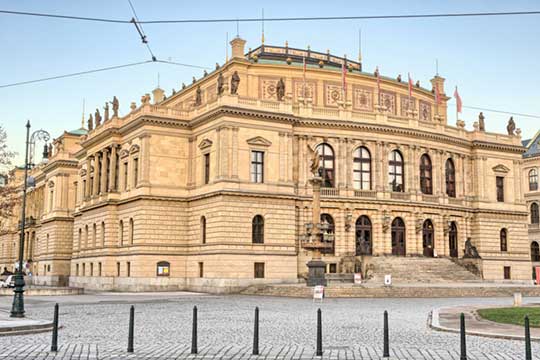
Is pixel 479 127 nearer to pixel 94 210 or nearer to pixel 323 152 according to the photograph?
pixel 323 152

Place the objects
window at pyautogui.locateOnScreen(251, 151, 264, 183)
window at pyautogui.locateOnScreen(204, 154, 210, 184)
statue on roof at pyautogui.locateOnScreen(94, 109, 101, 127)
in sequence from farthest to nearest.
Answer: statue on roof at pyautogui.locateOnScreen(94, 109, 101, 127) < window at pyautogui.locateOnScreen(204, 154, 210, 184) < window at pyautogui.locateOnScreen(251, 151, 264, 183)

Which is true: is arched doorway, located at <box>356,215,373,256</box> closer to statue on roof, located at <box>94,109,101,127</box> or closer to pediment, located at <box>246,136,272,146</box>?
pediment, located at <box>246,136,272,146</box>

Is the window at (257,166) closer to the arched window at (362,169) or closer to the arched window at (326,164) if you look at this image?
the arched window at (326,164)

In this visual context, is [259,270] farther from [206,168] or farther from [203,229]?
[206,168]

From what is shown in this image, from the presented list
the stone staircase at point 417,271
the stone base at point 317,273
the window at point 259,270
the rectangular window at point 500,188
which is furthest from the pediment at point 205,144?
the rectangular window at point 500,188

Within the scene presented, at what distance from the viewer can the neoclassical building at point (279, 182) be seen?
57594 mm

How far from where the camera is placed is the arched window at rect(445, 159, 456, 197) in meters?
69.7

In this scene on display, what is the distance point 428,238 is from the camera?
6662 centimetres

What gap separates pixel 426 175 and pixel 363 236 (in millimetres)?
9851

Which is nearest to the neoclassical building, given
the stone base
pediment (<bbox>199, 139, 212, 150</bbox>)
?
pediment (<bbox>199, 139, 212, 150</bbox>)

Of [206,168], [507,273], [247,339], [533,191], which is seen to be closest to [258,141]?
[206,168]

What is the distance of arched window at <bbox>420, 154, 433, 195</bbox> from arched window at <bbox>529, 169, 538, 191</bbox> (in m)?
35.0

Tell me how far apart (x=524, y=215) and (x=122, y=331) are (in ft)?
198

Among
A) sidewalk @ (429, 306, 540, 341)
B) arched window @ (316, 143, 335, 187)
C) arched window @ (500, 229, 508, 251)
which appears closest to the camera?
sidewalk @ (429, 306, 540, 341)
